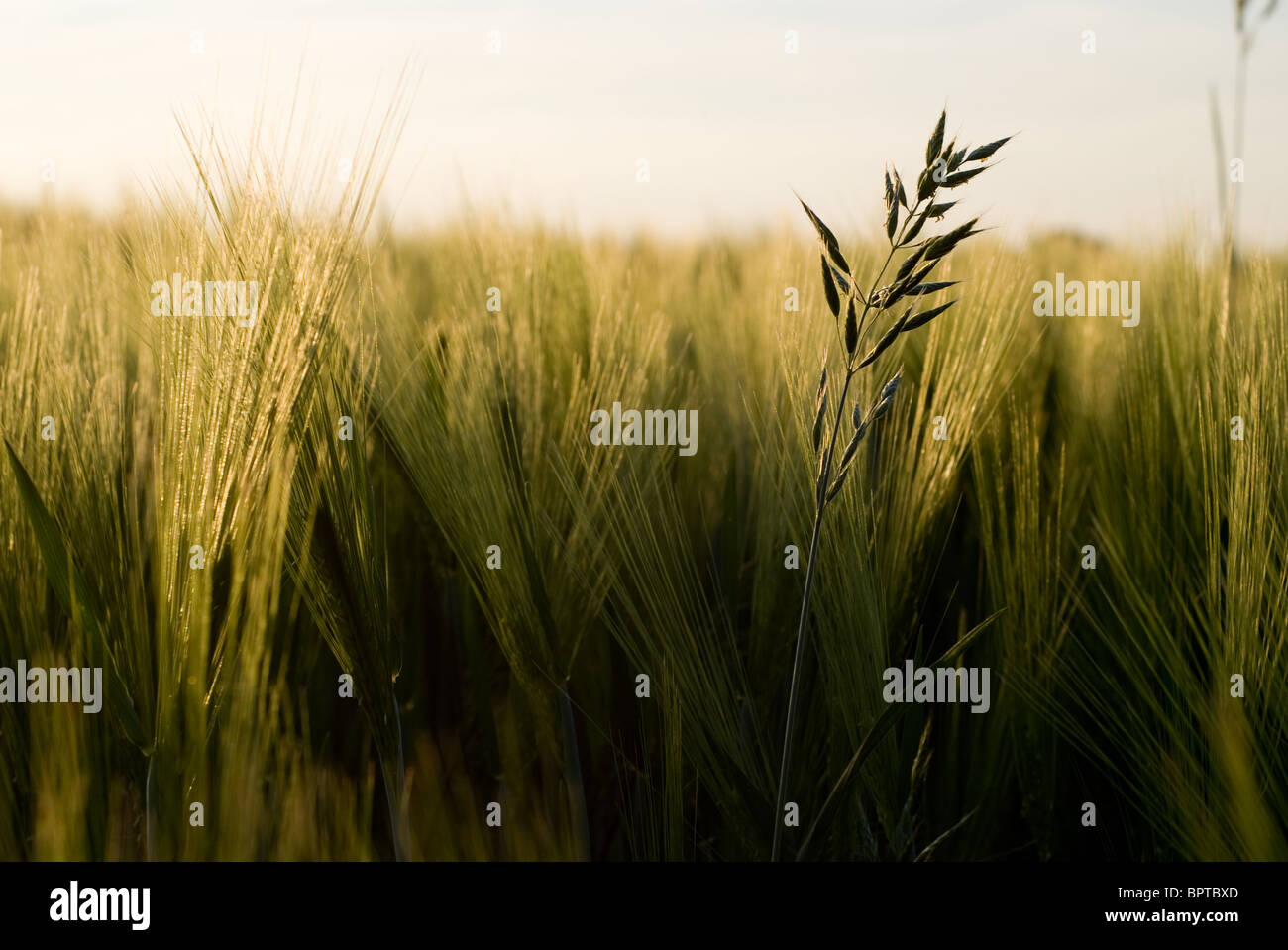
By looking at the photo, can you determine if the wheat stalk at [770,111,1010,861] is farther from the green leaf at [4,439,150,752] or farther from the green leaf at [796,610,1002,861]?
the green leaf at [4,439,150,752]

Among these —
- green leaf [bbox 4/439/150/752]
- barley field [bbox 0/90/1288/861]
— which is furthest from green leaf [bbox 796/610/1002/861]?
green leaf [bbox 4/439/150/752]

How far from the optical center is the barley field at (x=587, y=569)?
0.89 m

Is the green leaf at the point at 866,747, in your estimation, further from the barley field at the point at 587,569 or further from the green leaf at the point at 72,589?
the green leaf at the point at 72,589

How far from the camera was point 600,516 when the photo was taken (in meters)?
1.12

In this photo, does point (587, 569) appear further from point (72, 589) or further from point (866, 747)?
point (72, 589)

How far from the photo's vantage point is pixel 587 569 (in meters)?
1.10

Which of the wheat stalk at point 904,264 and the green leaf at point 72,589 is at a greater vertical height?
the wheat stalk at point 904,264

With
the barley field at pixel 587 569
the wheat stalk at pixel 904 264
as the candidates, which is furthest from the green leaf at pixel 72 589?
the wheat stalk at pixel 904 264

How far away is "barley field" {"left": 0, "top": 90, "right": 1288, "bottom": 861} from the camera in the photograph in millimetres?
886

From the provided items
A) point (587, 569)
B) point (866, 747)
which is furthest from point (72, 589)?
point (866, 747)

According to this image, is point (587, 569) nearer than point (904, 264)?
No

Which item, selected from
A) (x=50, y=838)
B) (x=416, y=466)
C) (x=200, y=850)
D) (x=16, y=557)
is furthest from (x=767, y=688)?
(x=16, y=557)

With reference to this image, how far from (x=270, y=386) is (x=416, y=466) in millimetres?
229
